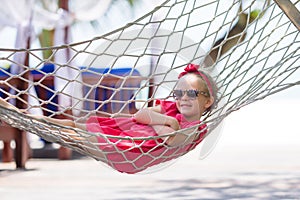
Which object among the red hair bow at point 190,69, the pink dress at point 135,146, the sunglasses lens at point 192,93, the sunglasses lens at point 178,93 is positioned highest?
the red hair bow at point 190,69

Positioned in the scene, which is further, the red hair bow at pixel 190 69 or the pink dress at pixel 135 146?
the red hair bow at pixel 190 69

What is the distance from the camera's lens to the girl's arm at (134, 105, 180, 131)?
1690 millimetres

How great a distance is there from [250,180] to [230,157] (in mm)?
1296

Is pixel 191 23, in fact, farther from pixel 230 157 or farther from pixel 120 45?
pixel 230 157

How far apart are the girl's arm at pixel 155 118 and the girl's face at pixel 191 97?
4 cm

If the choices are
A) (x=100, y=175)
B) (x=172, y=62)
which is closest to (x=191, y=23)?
(x=172, y=62)

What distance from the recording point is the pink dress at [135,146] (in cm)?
163

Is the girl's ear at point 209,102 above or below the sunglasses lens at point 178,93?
below

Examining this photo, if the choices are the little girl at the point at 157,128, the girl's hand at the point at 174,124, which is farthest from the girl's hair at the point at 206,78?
the girl's hand at the point at 174,124

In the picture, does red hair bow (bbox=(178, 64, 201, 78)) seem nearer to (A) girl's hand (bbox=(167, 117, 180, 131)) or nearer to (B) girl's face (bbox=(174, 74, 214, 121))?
(B) girl's face (bbox=(174, 74, 214, 121))

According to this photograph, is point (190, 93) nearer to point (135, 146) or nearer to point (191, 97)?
point (191, 97)

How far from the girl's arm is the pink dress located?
0.04ft

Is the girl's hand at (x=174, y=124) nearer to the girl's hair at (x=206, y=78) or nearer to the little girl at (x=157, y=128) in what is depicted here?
the little girl at (x=157, y=128)

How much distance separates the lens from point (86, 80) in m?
4.14
